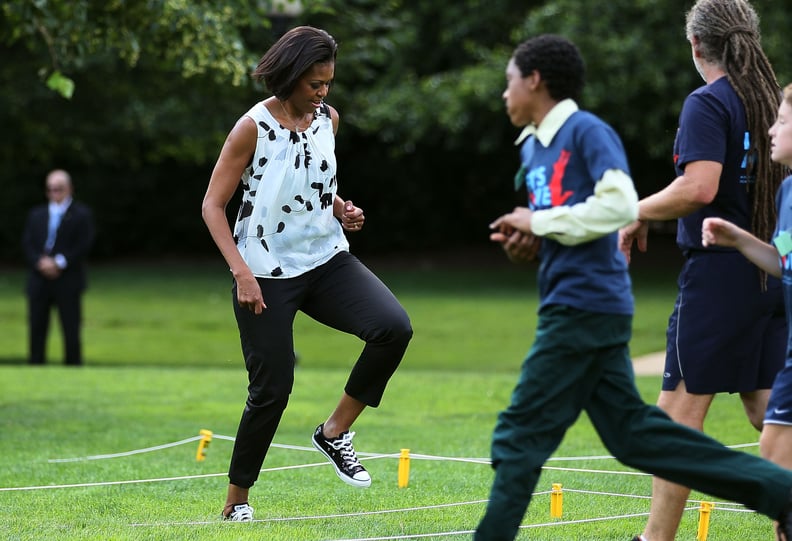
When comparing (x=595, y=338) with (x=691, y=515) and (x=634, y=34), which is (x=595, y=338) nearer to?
(x=691, y=515)

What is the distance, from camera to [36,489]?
671 centimetres

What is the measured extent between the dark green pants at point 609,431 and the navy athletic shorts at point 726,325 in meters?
0.62

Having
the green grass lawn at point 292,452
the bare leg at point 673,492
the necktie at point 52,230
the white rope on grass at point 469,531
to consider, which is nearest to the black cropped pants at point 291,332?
the green grass lawn at point 292,452

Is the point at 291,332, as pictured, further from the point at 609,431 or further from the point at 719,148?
the point at 719,148

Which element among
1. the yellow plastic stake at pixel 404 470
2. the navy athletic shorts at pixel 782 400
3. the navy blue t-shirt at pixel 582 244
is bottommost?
the yellow plastic stake at pixel 404 470

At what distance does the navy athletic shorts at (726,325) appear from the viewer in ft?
16.1

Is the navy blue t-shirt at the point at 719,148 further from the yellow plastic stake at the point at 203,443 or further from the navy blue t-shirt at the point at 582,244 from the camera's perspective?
the yellow plastic stake at the point at 203,443

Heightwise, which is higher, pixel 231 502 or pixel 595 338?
pixel 595 338

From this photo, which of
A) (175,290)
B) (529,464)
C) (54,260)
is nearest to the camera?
(529,464)

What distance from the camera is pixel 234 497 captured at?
575 cm

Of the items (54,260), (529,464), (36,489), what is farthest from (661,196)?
(54,260)

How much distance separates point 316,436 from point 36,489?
1.74 metres

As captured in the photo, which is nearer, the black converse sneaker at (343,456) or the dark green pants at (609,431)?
the dark green pants at (609,431)

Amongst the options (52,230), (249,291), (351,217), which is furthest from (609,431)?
(52,230)
